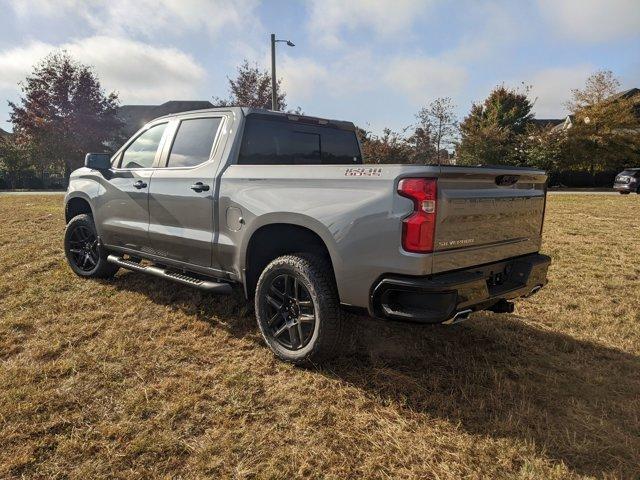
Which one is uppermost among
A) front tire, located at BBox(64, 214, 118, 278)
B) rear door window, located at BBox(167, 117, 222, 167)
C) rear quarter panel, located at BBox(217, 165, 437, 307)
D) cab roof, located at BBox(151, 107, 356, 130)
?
cab roof, located at BBox(151, 107, 356, 130)

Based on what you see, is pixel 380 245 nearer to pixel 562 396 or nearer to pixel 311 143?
pixel 562 396

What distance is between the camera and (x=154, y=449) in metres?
2.31

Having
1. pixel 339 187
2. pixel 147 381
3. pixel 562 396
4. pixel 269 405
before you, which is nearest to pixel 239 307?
pixel 147 381

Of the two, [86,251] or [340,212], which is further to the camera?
[86,251]

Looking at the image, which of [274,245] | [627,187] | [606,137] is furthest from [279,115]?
[606,137]

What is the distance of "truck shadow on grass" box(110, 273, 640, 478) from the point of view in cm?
245

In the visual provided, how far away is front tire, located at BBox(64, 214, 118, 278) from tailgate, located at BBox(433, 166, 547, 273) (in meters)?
3.97

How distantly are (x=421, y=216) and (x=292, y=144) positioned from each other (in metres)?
1.86

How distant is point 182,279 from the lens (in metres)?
3.84

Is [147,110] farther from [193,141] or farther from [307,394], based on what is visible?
[307,394]

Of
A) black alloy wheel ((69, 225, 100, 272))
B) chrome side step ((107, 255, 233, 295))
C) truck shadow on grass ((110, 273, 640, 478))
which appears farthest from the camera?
black alloy wheel ((69, 225, 100, 272))

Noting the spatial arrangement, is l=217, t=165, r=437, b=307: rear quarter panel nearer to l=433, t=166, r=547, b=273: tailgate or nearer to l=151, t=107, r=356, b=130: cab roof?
l=433, t=166, r=547, b=273: tailgate

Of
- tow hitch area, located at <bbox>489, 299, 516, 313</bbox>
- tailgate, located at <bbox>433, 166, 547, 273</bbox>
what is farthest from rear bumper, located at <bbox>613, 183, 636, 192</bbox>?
tow hitch area, located at <bbox>489, 299, 516, 313</bbox>

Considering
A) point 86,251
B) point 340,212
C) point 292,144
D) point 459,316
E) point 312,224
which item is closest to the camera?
point 459,316
